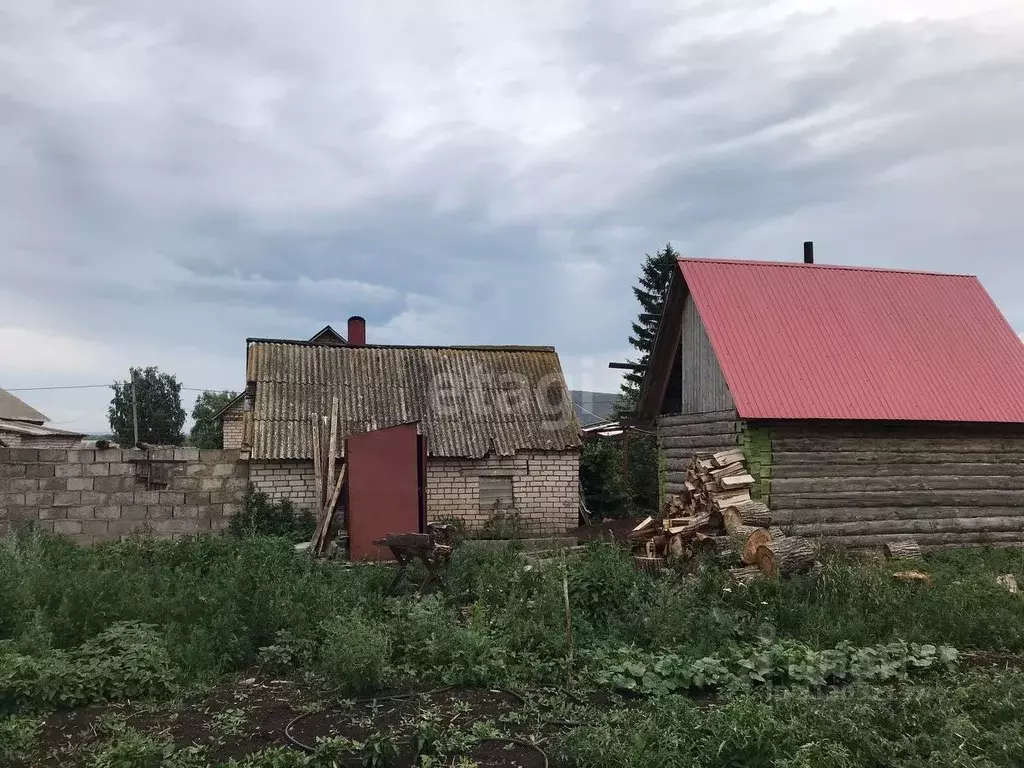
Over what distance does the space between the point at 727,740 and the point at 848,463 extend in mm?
8437

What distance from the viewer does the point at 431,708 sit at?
17.5 ft

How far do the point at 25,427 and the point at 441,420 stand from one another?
17815 mm

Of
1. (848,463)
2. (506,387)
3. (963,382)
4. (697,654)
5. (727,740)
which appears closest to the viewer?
(727,740)

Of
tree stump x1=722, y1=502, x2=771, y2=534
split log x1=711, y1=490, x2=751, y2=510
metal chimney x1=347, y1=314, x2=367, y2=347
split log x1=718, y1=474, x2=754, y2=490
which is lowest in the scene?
tree stump x1=722, y1=502, x2=771, y2=534

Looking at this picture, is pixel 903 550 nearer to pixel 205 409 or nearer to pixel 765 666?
pixel 765 666

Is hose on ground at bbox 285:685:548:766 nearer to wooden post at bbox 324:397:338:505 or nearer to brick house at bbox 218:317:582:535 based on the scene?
wooden post at bbox 324:397:338:505

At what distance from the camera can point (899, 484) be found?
11.9 m

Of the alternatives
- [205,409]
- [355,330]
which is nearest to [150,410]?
[205,409]

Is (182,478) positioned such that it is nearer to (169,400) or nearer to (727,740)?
(727,740)

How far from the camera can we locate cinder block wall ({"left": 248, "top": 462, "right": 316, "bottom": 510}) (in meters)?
14.1

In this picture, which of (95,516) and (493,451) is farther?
(493,451)

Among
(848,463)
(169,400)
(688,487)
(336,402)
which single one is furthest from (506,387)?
(169,400)

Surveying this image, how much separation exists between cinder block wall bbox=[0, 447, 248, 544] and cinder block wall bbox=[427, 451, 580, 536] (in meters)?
4.36

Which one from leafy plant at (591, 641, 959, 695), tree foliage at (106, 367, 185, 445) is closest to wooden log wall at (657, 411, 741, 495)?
leafy plant at (591, 641, 959, 695)
